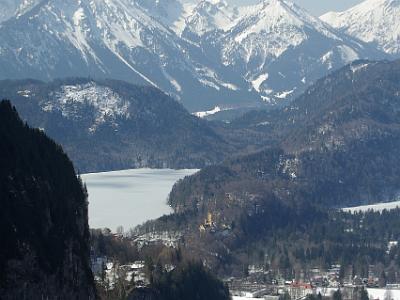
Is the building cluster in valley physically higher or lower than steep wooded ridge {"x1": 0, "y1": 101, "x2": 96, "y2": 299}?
lower

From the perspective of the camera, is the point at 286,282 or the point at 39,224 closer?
the point at 39,224

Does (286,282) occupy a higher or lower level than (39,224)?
lower

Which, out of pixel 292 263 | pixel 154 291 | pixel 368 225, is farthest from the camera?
pixel 368 225

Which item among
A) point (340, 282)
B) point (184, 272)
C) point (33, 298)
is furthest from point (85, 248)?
point (340, 282)

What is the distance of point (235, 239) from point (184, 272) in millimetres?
59756

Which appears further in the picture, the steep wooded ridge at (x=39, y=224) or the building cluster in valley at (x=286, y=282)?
the building cluster in valley at (x=286, y=282)

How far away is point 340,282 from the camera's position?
151 m

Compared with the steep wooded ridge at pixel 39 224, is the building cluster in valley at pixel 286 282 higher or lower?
lower

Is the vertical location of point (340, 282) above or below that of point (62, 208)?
below

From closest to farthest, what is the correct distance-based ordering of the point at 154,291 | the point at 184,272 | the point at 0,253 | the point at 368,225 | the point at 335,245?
the point at 0,253 → the point at 154,291 → the point at 184,272 → the point at 335,245 → the point at 368,225

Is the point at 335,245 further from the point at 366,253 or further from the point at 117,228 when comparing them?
the point at 117,228

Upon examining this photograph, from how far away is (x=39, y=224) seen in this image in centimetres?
9188

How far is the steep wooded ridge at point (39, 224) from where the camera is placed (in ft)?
281

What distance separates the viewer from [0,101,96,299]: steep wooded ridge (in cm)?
8550
